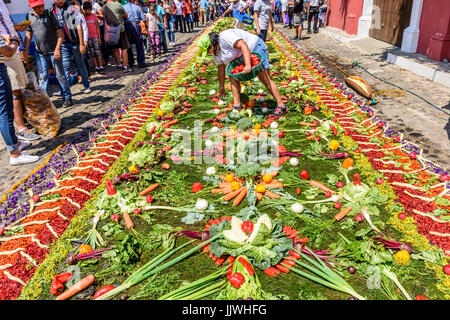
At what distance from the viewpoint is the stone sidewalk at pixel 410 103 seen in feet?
15.2

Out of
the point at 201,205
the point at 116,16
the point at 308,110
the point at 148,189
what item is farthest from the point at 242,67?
the point at 116,16

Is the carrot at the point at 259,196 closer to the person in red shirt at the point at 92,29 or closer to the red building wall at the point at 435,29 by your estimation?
the red building wall at the point at 435,29

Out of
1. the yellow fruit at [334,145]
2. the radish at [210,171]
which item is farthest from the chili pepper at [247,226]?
the yellow fruit at [334,145]

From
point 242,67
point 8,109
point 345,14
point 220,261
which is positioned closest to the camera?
point 220,261

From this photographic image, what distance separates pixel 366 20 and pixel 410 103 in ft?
29.0

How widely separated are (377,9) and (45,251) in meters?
14.3

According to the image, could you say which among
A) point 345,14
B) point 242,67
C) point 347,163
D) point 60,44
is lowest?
point 347,163

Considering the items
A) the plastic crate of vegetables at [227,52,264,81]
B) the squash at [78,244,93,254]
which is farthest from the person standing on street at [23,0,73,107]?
the squash at [78,244,93,254]

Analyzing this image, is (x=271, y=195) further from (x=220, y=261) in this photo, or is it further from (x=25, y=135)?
(x=25, y=135)

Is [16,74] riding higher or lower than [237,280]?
higher

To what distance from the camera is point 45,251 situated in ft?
10.1

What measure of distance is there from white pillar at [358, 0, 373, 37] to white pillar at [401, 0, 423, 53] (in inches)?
163

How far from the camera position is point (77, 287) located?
2.54 meters

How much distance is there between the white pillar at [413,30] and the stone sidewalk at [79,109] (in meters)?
8.34
